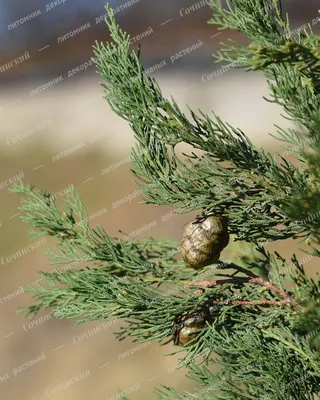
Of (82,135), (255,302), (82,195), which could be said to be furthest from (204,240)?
(82,135)

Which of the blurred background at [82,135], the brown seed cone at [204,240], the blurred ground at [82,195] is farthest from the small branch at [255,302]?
the blurred background at [82,135]

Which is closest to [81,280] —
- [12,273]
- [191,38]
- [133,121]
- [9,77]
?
[133,121]

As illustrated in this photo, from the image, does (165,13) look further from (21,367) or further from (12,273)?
(21,367)

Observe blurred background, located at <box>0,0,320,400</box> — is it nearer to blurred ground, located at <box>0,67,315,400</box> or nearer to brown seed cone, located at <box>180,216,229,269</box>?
blurred ground, located at <box>0,67,315,400</box>

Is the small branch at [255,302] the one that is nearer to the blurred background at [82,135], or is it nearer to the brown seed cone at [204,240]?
the brown seed cone at [204,240]

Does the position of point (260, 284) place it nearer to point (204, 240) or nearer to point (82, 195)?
point (204, 240)

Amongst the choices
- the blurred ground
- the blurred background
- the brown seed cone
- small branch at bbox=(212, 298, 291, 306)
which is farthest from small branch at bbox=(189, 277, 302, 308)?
the blurred background

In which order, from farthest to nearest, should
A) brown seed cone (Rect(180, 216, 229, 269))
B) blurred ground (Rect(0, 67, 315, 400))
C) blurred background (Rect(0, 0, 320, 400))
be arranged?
1. blurred background (Rect(0, 0, 320, 400))
2. blurred ground (Rect(0, 67, 315, 400))
3. brown seed cone (Rect(180, 216, 229, 269))
